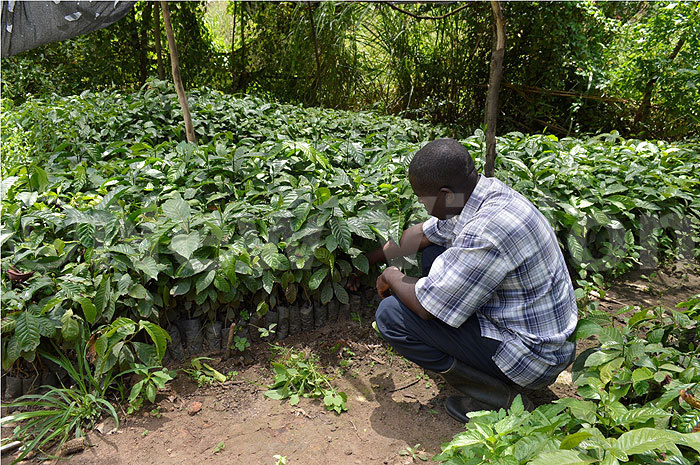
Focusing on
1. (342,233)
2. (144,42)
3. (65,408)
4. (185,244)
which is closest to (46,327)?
(65,408)

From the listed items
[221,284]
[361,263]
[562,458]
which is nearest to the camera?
[562,458]

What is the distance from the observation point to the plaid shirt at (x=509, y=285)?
1701 mm

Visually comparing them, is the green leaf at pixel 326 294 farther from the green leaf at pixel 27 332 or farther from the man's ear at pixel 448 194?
the green leaf at pixel 27 332

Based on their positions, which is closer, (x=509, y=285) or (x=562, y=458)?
(x=562, y=458)

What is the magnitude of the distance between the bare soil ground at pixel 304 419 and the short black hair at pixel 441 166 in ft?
3.06

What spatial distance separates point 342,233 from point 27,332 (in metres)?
1.32

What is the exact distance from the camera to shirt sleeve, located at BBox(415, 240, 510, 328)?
1699 mm

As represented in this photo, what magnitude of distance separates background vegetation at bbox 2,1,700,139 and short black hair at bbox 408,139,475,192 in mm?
4426

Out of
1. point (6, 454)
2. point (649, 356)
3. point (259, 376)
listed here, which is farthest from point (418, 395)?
point (6, 454)

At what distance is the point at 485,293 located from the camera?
173 centimetres

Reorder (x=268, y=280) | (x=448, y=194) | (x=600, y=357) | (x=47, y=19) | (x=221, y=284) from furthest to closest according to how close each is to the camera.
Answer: (x=47, y=19), (x=268, y=280), (x=221, y=284), (x=448, y=194), (x=600, y=357)

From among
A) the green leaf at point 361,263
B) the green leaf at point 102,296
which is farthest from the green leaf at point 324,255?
the green leaf at point 102,296

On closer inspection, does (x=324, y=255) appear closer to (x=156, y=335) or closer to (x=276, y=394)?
(x=276, y=394)

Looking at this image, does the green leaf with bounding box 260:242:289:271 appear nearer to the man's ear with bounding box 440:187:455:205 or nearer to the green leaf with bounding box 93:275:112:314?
the green leaf with bounding box 93:275:112:314
